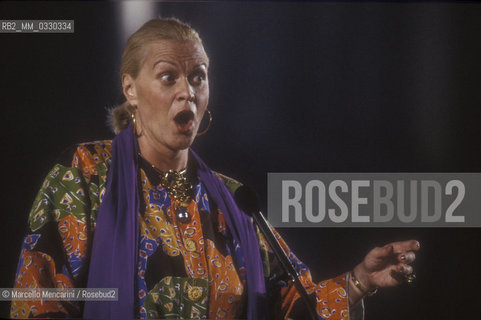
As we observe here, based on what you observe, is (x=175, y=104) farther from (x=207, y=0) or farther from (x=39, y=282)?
(x=39, y=282)

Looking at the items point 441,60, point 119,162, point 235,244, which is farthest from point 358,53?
point 119,162

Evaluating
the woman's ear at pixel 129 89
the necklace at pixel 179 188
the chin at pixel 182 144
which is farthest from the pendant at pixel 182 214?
the woman's ear at pixel 129 89

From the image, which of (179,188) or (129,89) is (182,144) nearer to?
(179,188)

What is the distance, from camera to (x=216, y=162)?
2111 millimetres

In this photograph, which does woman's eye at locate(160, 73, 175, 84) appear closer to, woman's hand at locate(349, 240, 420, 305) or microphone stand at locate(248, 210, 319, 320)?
microphone stand at locate(248, 210, 319, 320)

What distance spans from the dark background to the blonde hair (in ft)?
0.15

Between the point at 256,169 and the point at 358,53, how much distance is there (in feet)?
2.21

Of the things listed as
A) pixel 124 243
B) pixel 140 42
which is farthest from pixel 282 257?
pixel 140 42

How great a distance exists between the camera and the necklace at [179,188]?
6.59ft

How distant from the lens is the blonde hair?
2.05 meters

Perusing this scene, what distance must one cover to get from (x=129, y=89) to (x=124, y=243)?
0.64 m

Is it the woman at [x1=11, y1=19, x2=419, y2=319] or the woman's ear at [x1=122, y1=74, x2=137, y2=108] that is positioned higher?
the woman's ear at [x1=122, y1=74, x2=137, y2=108]

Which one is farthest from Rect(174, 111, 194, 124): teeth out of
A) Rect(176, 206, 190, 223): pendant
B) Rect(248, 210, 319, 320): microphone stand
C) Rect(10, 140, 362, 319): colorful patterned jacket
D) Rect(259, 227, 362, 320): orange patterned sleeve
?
Rect(259, 227, 362, 320): orange patterned sleeve

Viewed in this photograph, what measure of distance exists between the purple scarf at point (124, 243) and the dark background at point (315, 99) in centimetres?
18
